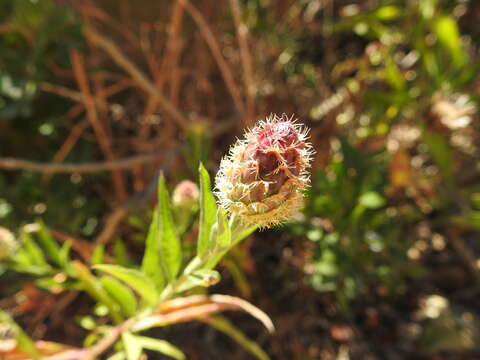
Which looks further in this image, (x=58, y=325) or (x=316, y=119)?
(x=316, y=119)

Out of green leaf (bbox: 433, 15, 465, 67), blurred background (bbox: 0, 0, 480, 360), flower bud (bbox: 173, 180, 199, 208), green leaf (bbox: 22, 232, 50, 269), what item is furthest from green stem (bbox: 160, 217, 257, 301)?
green leaf (bbox: 433, 15, 465, 67)

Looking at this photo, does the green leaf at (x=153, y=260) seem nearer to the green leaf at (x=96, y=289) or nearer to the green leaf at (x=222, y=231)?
the green leaf at (x=222, y=231)

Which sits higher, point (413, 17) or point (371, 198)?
point (413, 17)

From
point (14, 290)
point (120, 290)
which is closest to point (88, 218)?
point (14, 290)

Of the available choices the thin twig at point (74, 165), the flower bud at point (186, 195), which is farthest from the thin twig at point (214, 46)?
the flower bud at point (186, 195)

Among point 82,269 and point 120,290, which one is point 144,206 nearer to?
point 82,269

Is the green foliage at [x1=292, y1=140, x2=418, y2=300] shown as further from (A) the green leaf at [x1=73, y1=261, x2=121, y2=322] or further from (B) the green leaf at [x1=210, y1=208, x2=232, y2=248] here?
(B) the green leaf at [x1=210, y1=208, x2=232, y2=248]

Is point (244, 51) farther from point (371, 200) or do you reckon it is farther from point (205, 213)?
point (205, 213)
